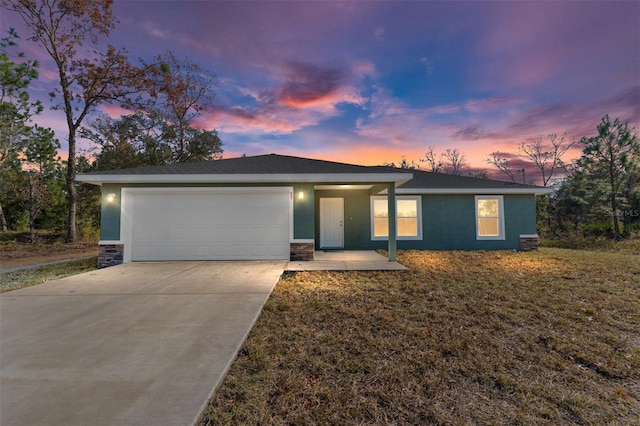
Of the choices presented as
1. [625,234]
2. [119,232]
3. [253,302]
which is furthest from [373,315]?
[625,234]

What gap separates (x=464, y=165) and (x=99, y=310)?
103 feet

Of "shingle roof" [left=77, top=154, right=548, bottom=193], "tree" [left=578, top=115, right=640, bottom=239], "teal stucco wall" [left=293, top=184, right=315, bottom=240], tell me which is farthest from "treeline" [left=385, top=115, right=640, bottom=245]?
"teal stucco wall" [left=293, top=184, right=315, bottom=240]

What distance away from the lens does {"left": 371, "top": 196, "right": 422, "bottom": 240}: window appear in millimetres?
10938

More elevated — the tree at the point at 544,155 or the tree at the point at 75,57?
the tree at the point at 75,57

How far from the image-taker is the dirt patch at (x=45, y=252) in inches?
422

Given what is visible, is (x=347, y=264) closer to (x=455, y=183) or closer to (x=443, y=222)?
(x=443, y=222)

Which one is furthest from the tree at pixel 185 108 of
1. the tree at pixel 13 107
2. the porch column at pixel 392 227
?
the porch column at pixel 392 227

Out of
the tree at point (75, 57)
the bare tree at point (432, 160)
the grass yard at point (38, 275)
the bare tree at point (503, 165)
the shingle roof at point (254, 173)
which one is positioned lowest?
the grass yard at point (38, 275)

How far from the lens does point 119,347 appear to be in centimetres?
296

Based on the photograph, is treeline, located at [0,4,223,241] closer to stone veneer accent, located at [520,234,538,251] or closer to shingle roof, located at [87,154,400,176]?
shingle roof, located at [87,154,400,176]

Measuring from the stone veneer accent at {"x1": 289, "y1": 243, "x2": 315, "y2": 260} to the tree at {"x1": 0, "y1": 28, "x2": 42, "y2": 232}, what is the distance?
56.6 ft

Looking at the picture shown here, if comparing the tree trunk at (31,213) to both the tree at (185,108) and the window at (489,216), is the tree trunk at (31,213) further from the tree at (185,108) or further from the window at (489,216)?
Result: the window at (489,216)

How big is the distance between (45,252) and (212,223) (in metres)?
9.81

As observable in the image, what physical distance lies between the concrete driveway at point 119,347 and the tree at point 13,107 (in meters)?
16.0
